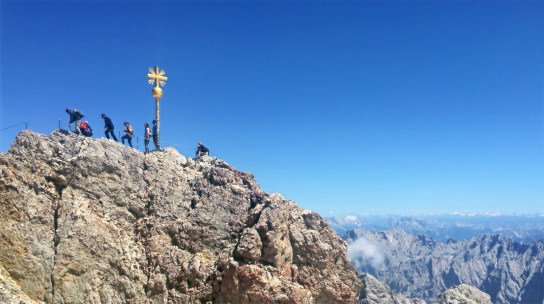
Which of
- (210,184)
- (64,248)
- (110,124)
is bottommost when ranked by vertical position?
(64,248)

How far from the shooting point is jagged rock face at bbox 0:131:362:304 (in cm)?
2598

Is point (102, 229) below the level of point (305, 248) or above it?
above

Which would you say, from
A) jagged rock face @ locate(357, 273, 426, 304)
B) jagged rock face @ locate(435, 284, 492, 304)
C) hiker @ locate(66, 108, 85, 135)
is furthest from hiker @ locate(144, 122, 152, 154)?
jagged rock face @ locate(357, 273, 426, 304)

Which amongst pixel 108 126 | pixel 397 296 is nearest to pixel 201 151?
pixel 108 126

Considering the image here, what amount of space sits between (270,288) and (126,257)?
10567mm

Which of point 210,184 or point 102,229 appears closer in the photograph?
point 102,229

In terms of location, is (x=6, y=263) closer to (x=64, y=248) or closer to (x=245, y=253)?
(x=64, y=248)

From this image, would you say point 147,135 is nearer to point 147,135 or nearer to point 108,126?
point 147,135

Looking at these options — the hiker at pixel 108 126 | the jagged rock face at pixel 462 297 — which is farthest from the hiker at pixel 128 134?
the jagged rock face at pixel 462 297

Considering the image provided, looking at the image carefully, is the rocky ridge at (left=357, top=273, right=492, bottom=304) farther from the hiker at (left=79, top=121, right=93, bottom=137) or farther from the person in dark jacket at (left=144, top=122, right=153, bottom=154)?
the hiker at (left=79, top=121, right=93, bottom=137)

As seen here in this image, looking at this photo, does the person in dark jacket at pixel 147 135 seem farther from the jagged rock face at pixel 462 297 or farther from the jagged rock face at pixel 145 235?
the jagged rock face at pixel 462 297

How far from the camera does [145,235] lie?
1184 inches

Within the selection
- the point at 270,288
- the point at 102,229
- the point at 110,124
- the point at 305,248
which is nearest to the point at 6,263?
the point at 102,229

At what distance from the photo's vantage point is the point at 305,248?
3222cm
